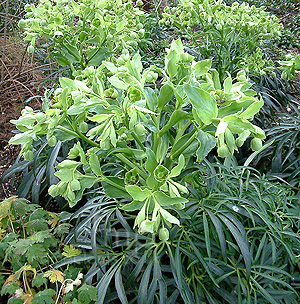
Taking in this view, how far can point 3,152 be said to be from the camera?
2377 millimetres

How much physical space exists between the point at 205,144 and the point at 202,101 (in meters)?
0.14

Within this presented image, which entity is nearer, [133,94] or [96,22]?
[133,94]

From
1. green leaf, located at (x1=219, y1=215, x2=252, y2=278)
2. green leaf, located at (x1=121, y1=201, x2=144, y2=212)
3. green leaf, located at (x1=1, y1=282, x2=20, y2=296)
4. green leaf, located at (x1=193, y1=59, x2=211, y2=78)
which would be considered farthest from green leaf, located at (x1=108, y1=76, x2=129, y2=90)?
green leaf, located at (x1=1, y1=282, x2=20, y2=296)

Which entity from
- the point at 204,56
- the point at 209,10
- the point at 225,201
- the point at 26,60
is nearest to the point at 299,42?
the point at 204,56

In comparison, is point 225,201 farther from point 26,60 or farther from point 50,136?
point 26,60

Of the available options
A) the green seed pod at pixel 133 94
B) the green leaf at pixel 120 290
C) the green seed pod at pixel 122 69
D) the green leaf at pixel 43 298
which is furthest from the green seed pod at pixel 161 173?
the green leaf at pixel 43 298

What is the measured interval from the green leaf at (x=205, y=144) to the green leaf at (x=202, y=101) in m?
0.10

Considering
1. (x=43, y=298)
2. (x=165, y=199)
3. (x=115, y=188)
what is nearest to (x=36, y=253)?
(x=43, y=298)

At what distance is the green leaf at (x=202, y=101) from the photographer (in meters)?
0.75

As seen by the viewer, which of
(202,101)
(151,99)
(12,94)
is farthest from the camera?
(12,94)

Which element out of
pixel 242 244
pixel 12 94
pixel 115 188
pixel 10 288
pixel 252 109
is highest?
pixel 252 109

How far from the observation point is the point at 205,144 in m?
0.85

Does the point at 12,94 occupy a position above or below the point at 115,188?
below

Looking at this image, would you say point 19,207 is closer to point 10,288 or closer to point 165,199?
point 10,288
